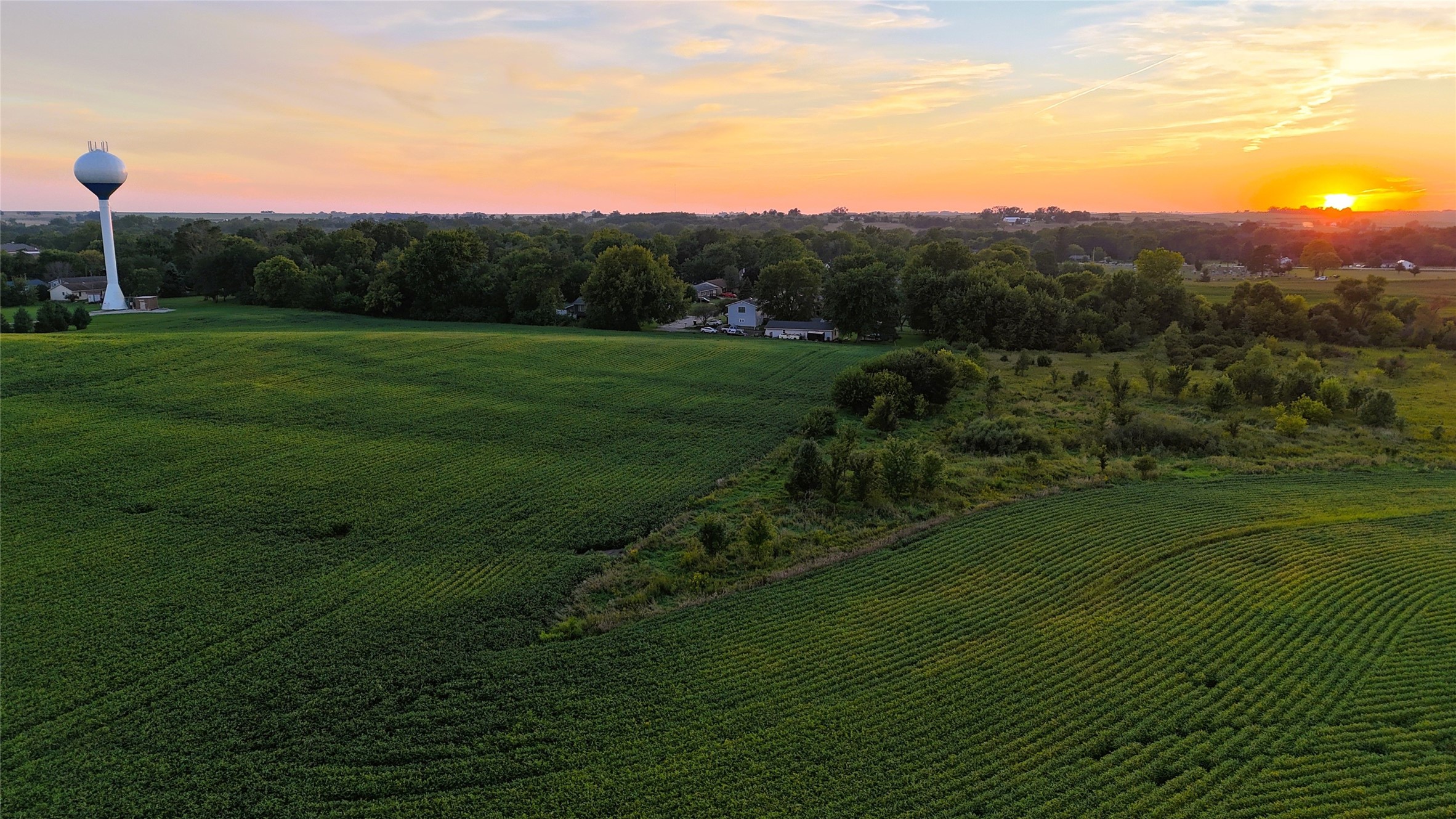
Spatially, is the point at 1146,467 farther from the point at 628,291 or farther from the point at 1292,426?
the point at 628,291

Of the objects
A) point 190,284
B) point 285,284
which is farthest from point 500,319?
point 190,284

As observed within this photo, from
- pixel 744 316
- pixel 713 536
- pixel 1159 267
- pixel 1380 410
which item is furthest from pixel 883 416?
pixel 1159 267

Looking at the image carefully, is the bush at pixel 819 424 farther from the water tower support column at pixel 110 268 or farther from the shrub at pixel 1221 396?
the water tower support column at pixel 110 268

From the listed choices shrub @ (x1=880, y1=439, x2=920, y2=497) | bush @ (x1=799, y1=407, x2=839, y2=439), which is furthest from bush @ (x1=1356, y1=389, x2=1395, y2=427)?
bush @ (x1=799, y1=407, x2=839, y2=439)

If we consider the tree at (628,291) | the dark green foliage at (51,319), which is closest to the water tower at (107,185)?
the dark green foliage at (51,319)

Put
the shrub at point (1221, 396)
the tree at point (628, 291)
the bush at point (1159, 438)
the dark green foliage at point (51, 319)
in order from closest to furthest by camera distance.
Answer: the bush at point (1159, 438) → the shrub at point (1221, 396) → the dark green foliage at point (51, 319) → the tree at point (628, 291)

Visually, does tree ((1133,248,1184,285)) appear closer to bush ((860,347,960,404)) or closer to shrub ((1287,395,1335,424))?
shrub ((1287,395,1335,424))
